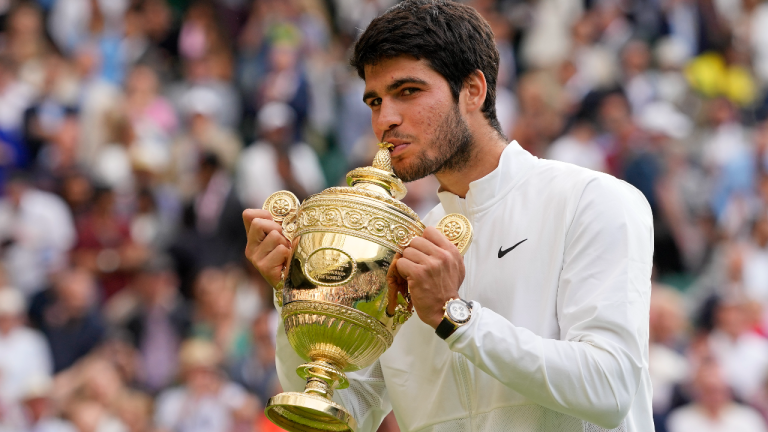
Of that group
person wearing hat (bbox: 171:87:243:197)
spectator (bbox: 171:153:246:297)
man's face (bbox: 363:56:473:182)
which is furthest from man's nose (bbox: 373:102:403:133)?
person wearing hat (bbox: 171:87:243:197)

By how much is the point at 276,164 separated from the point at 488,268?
6.90m

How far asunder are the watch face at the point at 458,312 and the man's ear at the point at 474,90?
818mm

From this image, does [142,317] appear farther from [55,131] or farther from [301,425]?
[301,425]

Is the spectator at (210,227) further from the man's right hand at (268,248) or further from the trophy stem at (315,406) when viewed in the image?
the trophy stem at (315,406)

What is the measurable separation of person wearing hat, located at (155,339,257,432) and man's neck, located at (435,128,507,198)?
15.2 ft

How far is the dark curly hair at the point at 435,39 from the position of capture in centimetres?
322

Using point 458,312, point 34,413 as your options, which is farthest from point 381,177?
point 34,413

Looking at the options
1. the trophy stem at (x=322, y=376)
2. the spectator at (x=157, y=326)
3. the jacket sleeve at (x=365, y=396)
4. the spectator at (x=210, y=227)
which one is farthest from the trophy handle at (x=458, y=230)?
the spectator at (x=210, y=227)

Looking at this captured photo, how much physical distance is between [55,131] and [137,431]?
148 inches

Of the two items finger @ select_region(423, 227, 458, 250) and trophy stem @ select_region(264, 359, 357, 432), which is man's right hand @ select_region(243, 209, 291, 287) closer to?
trophy stem @ select_region(264, 359, 357, 432)

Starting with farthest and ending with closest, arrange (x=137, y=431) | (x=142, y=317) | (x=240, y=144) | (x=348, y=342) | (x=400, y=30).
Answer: (x=240, y=144)
(x=142, y=317)
(x=137, y=431)
(x=400, y=30)
(x=348, y=342)

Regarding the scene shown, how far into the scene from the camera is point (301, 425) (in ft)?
9.89

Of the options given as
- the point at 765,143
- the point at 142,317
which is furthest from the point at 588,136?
the point at 142,317

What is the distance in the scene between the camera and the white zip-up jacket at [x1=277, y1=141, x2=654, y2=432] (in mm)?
2752
